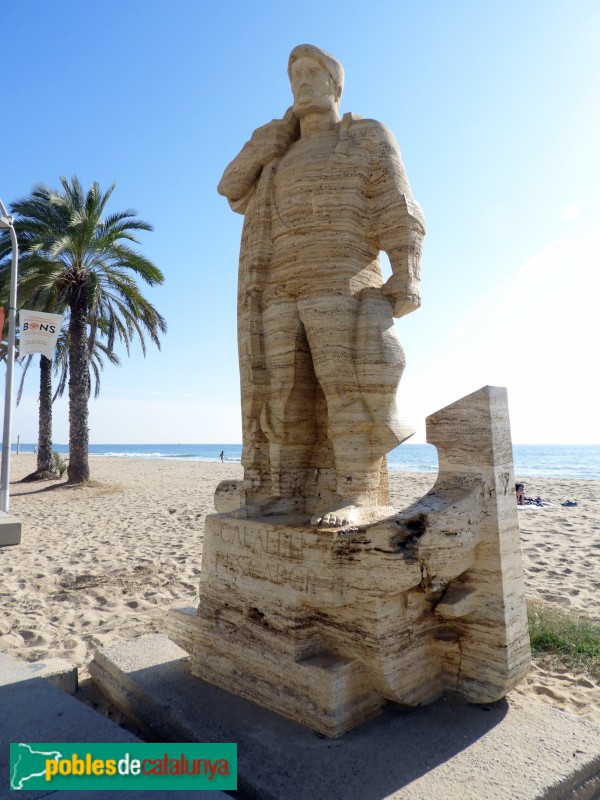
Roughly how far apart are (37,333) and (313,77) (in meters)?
7.16

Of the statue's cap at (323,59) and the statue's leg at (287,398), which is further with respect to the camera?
the statue's cap at (323,59)

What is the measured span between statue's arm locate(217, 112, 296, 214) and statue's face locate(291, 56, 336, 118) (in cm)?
21

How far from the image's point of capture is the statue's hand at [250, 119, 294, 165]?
10.8 feet

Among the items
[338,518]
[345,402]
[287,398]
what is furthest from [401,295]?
[338,518]

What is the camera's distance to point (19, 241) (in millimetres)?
12102

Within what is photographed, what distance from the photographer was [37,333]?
866 centimetres

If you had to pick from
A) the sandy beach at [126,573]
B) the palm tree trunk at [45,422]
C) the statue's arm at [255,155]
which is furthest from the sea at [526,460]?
the statue's arm at [255,155]

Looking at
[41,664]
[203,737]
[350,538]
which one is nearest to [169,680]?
[203,737]

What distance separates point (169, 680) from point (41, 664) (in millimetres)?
817

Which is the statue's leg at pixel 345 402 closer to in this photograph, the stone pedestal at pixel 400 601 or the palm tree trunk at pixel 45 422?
the stone pedestal at pixel 400 601

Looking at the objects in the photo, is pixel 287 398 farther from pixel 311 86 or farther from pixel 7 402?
pixel 7 402

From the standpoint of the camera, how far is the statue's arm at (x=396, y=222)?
2.83 m

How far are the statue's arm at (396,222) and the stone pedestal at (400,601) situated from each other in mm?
706

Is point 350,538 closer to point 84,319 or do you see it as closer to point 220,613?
point 220,613
